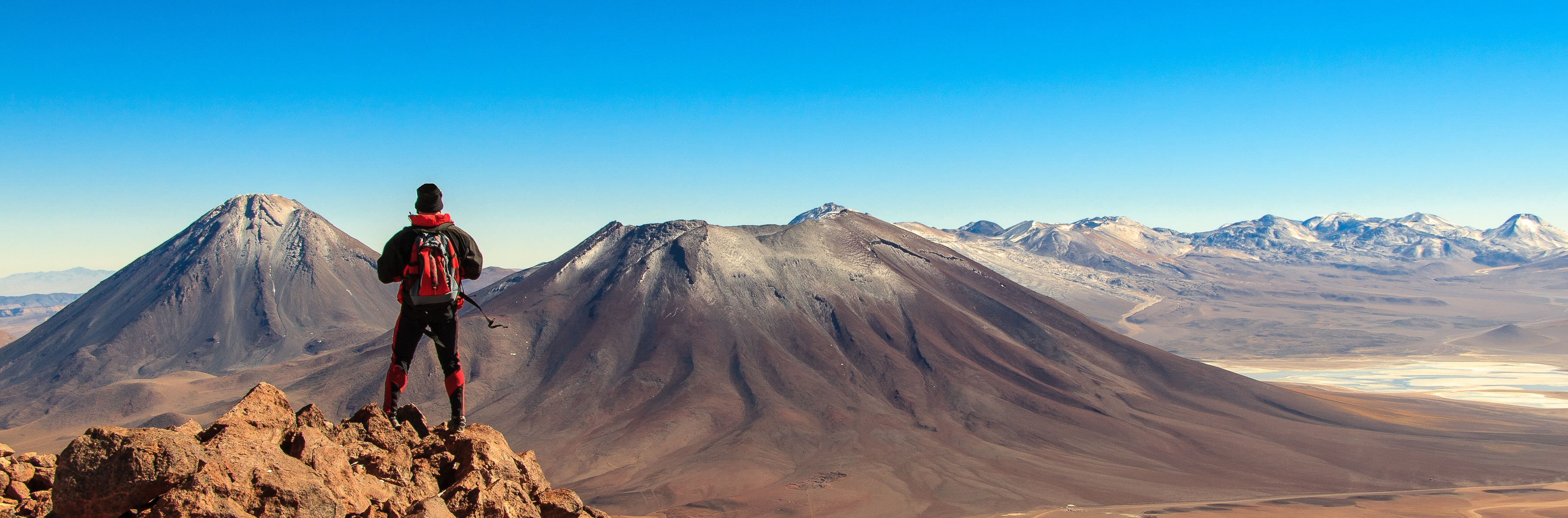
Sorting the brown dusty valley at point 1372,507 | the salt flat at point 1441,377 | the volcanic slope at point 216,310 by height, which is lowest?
the brown dusty valley at point 1372,507

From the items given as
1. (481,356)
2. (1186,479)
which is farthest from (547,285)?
(1186,479)

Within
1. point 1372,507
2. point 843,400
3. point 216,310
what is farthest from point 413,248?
point 216,310

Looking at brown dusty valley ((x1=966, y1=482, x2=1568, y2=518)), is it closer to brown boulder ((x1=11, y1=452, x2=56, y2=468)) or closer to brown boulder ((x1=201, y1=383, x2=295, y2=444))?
brown boulder ((x1=201, y1=383, x2=295, y2=444))

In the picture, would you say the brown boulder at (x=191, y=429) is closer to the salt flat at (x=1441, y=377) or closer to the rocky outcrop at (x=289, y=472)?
the rocky outcrop at (x=289, y=472)

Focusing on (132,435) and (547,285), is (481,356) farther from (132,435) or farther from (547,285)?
(132,435)

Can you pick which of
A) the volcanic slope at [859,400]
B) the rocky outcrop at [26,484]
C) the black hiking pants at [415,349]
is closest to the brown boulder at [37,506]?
the rocky outcrop at [26,484]

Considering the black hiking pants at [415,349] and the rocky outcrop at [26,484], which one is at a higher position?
the black hiking pants at [415,349]

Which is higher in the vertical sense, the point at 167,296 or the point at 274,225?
the point at 274,225
